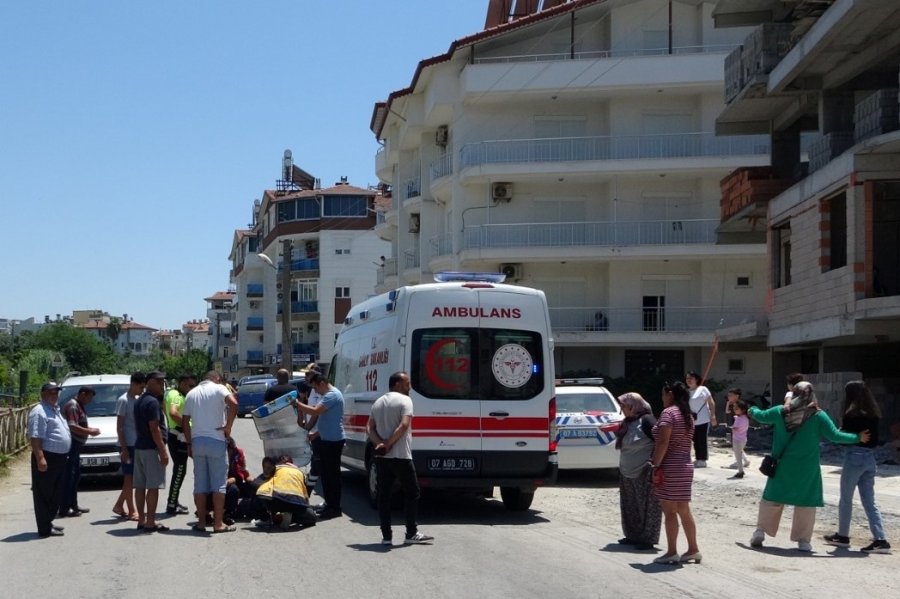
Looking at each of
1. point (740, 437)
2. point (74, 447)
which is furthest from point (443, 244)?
point (74, 447)

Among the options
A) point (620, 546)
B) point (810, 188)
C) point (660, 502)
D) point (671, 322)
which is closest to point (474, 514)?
point (620, 546)

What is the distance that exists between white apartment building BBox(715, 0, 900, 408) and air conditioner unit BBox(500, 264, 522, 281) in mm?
13142

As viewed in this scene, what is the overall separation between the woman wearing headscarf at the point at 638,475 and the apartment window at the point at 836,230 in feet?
50.3

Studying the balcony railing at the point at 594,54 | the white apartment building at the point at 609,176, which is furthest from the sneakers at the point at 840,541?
the balcony railing at the point at 594,54

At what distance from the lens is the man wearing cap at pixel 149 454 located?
40.1ft

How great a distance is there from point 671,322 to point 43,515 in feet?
108

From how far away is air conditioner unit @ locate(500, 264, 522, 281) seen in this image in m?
42.7

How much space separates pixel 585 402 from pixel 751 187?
42.2 ft

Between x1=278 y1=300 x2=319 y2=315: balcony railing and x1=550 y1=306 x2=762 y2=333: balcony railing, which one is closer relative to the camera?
x1=550 y1=306 x2=762 y2=333: balcony railing

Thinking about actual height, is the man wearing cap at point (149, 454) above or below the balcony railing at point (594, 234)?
below

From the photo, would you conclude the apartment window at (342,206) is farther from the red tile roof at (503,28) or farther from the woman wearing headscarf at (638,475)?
the woman wearing headscarf at (638,475)

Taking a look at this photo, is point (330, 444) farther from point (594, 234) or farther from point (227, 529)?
point (594, 234)

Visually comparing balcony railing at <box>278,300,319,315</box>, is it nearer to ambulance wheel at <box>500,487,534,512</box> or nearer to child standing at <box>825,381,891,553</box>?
ambulance wheel at <box>500,487,534,512</box>

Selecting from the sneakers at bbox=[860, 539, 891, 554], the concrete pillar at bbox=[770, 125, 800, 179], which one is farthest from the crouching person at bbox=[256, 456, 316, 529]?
the concrete pillar at bbox=[770, 125, 800, 179]
